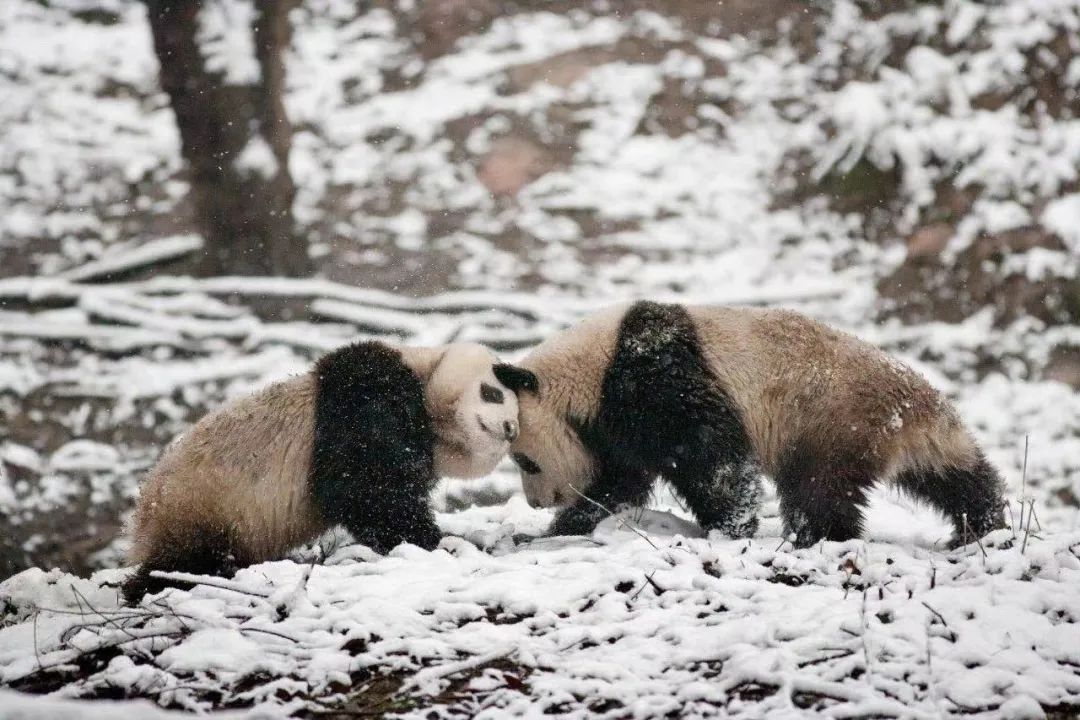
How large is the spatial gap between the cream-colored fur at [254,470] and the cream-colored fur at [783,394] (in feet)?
1.37

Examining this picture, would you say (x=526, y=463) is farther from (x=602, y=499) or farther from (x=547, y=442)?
(x=602, y=499)

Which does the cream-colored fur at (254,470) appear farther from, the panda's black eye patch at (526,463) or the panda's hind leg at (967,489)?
the panda's hind leg at (967,489)

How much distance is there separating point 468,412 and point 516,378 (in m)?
0.31

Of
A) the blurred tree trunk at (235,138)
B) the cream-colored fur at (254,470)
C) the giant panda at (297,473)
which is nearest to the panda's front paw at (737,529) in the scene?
the cream-colored fur at (254,470)

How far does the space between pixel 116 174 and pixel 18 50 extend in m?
3.33

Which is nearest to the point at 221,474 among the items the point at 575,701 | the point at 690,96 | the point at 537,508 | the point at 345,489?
the point at 345,489

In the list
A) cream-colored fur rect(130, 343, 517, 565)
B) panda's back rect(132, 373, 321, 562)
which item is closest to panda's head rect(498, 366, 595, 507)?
cream-colored fur rect(130, 343, 517, 565)

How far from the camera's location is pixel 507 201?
10.2 metres

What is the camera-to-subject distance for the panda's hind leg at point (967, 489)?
444 centimetres

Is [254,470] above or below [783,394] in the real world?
below

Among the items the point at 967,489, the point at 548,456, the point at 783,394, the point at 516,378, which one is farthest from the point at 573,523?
the point at 967,489

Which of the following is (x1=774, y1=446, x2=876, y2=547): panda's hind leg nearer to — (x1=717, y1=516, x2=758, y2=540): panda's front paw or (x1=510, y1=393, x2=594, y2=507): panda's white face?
(x1=717, y1=516, x2=758, y2=540): panda's front paw

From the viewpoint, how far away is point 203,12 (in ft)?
26.5

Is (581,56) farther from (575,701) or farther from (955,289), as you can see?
(575,701)
